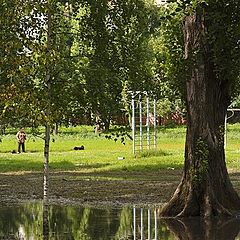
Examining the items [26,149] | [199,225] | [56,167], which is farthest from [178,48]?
[26,149]

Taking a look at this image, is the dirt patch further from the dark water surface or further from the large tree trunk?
the large tree trunk

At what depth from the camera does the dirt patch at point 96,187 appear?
23156mm

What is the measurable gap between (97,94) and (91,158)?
23016 millimetres

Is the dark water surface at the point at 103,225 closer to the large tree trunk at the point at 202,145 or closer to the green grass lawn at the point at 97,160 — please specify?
the large tree trunk at the point at 202,145

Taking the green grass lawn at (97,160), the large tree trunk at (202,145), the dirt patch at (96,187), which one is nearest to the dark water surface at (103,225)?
the large tree trunk at (202,145)

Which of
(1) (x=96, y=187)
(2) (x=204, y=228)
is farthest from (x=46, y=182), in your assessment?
(1) (x=96, y=187)

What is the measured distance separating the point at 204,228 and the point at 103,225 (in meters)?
2.02

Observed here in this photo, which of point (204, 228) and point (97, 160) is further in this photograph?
point (97, 160)

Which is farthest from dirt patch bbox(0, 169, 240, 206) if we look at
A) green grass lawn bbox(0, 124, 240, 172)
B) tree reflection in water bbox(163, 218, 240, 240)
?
tree reflection in water bbox(163, 218, 240, 240)

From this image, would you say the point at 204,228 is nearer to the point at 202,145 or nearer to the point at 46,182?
the point at 202,145

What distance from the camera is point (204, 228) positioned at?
17.4 m

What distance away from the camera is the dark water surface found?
53.5 ft

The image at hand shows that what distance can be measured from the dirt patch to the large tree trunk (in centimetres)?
305

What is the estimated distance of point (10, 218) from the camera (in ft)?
63.2
